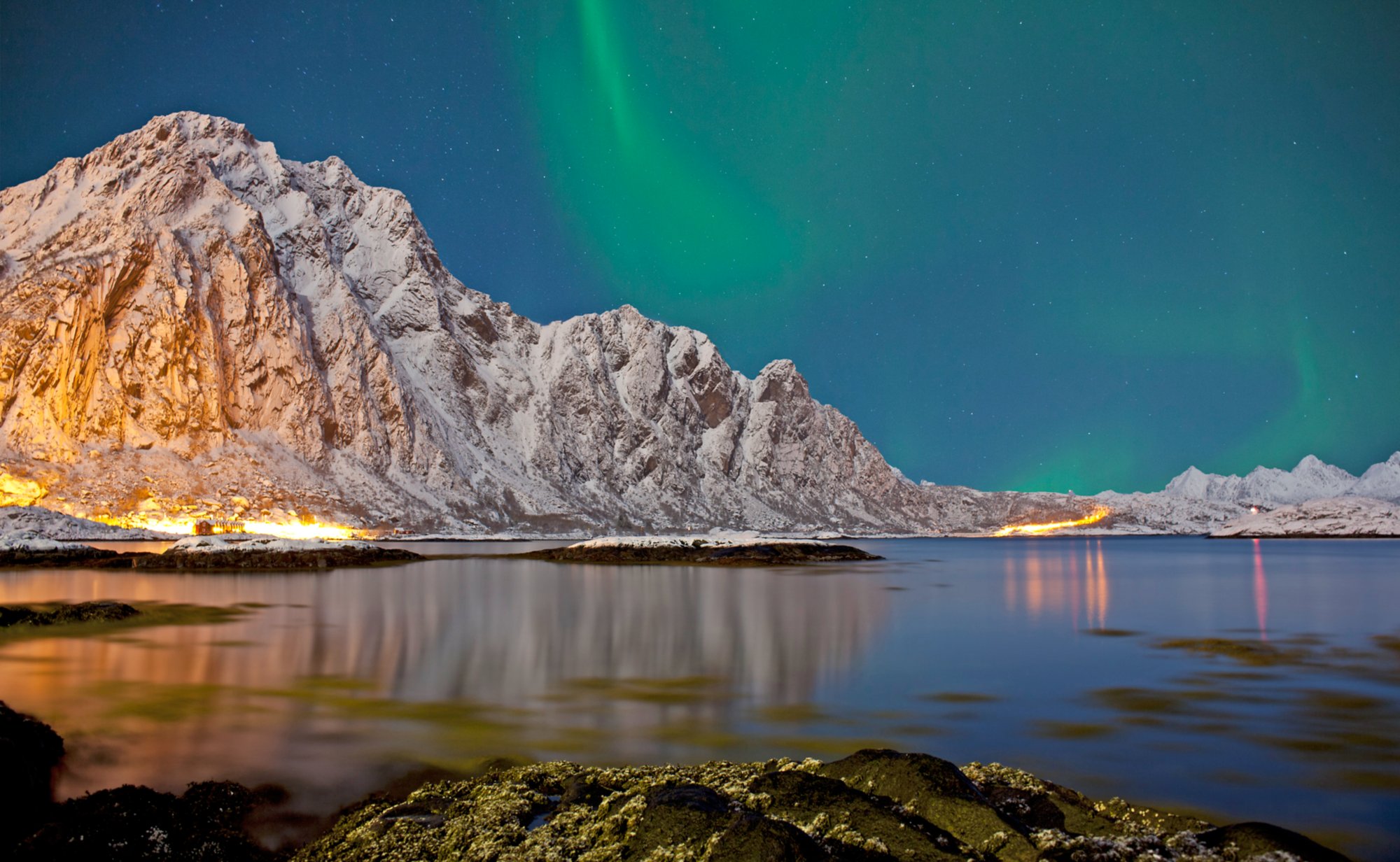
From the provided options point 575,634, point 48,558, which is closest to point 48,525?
point 48,558

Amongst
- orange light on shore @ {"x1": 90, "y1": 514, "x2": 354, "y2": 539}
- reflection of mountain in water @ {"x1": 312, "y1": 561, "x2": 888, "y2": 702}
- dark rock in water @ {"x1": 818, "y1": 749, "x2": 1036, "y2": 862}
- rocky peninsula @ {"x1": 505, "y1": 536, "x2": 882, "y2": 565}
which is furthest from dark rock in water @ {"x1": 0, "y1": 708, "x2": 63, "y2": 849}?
orange light on shore @ {"x1": 90, "y1": 514, "x2": 354, "y2": 539}

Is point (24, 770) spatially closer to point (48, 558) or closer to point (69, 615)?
point (69, 615)

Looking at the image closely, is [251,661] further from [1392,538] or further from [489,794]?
[1392,538]

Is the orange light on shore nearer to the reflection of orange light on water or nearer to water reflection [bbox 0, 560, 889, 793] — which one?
water reflection [bbox 0, 560, 889, 793]

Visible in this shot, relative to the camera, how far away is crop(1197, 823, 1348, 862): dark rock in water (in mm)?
5320

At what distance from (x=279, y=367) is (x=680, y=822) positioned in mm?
114378

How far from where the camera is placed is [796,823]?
6.14m

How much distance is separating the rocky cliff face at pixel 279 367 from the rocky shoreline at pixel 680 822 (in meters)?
91.8

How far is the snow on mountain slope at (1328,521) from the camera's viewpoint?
12669 cm

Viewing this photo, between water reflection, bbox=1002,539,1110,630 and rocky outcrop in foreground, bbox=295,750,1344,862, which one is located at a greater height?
rocky outcrop in foreground, bbox=295,750,1344,862

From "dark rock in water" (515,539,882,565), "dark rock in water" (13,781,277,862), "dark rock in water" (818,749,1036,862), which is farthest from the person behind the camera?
"dark rock in water" (515,539,882,565)

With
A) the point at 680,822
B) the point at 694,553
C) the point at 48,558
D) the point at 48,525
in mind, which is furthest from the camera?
the point at 694,553

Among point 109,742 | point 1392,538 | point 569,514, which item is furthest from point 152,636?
point 1392,538

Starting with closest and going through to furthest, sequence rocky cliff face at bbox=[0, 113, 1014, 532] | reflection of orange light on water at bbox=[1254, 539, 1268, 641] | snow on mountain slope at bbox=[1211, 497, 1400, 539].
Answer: reflection of orange light on water at bbox=[1254, 539, 1268, 641] → rocky cliff face at bbox=[0, 113, 1014, 532] → snow on mountain slope at bbox=[1211, 497, 1400, 539]
